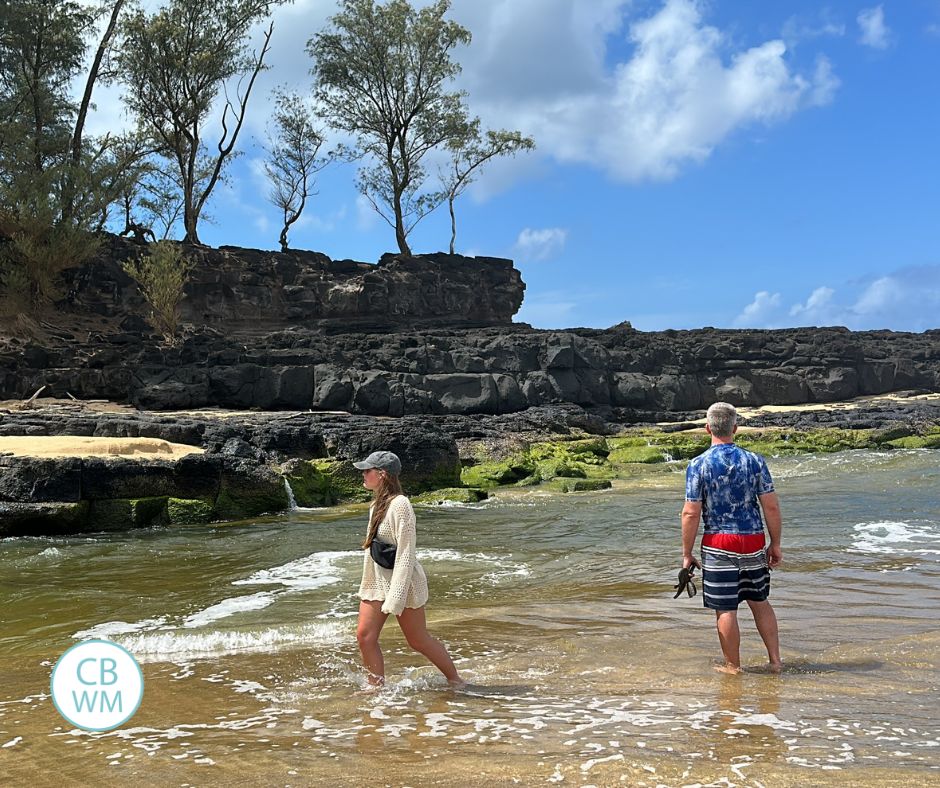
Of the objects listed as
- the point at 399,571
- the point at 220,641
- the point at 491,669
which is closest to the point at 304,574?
the point at 220,641

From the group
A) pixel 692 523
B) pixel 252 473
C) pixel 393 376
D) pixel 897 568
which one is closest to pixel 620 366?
pixel 393 376

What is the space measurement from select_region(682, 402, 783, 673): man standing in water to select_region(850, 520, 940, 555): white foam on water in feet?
18.9

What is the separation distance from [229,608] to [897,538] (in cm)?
860

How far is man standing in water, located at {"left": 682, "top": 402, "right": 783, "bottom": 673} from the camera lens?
5.11m

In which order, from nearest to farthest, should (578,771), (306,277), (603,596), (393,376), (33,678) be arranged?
(578,771) < (33,678) < (603,596) < (393,376) < (306,277)

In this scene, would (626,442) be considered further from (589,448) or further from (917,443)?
(917,443)

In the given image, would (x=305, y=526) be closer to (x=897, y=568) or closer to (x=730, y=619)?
(x=897, y=568)

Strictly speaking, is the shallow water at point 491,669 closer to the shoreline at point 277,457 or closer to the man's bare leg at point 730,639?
the man's bare leg at point 730,639

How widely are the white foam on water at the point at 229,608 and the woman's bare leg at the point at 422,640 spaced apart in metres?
2.96

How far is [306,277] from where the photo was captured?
41219 mm

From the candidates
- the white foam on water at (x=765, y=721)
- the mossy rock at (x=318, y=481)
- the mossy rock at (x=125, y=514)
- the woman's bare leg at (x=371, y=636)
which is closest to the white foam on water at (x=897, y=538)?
the white foam on water at (x=765, y=721)

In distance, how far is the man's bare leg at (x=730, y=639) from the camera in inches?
198

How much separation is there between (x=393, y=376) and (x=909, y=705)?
27.0 m

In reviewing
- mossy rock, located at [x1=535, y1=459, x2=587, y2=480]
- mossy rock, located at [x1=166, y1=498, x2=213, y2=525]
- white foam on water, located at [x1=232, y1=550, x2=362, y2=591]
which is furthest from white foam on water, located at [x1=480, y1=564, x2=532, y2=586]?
mossy rock, located at [x1=535, y1=459, x2=587, y2=480]
